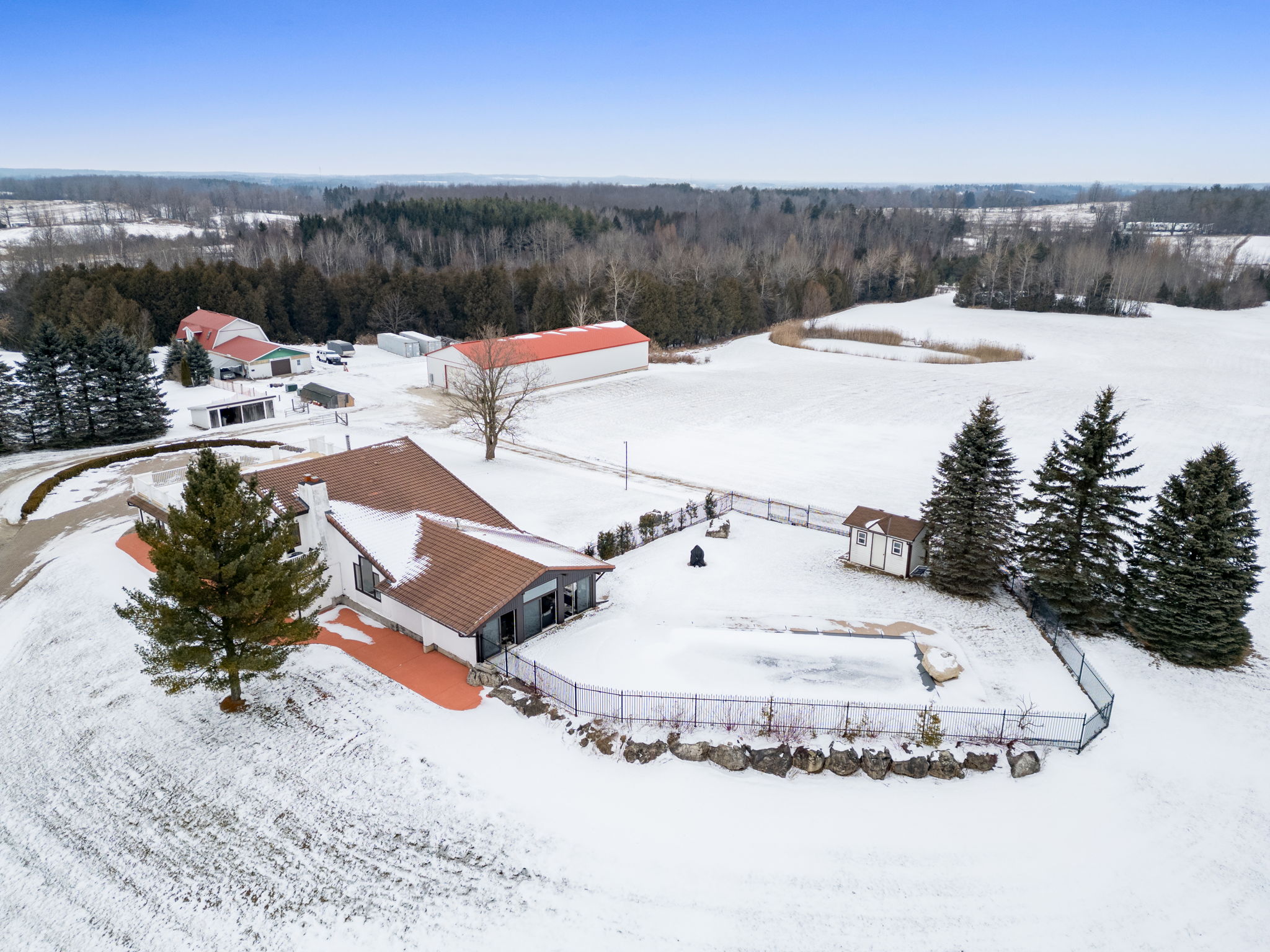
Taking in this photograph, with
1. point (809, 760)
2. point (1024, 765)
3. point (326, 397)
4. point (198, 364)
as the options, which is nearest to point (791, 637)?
point (809, 760)

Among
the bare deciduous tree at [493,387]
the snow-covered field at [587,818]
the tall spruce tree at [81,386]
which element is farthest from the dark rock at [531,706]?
the tall spruce tree at [81,386]

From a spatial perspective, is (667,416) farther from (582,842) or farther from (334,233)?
(334,233)

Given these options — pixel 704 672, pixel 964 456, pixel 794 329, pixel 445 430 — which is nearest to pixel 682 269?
pixel 794 329

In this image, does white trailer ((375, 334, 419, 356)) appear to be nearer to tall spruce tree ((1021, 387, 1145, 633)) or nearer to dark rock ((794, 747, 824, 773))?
tall spruce tree ((1021, 387, 1145, 633))

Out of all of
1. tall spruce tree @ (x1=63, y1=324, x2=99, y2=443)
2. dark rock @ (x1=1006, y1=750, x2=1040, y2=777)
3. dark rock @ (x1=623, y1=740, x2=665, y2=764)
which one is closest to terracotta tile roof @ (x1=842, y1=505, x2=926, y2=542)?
dark rock @ (x1=1006, y1=750, x2=1040, y2=777)

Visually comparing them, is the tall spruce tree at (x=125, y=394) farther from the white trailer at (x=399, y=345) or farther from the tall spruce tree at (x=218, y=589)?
the tall spruce tree at (x=218, y=589)

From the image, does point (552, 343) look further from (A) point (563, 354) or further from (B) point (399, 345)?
(B) point (399, 345)

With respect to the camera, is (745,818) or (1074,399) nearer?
(745,818)
